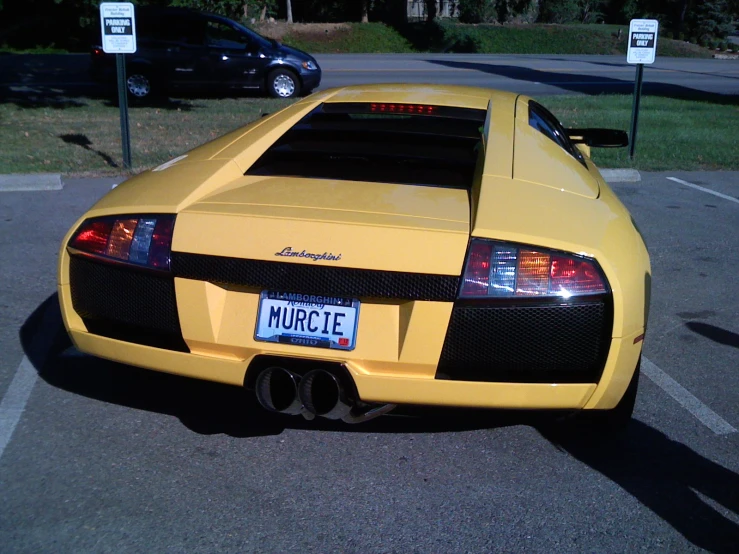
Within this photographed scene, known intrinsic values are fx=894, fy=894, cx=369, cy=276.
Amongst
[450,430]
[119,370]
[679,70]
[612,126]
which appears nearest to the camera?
[450,430]

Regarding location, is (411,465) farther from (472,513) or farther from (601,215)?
(601,215)

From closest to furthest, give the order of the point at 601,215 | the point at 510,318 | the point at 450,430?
the point at 510,318, the point at 601,215, the point at 450,430

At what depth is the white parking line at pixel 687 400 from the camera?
3999mm

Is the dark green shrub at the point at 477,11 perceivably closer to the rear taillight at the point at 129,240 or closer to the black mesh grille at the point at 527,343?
the rear taillight at the point at 129,240

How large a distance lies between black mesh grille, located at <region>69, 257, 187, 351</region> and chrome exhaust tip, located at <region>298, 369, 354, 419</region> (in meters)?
0.49

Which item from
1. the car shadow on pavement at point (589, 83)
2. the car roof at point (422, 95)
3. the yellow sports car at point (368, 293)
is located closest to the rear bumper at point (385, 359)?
the yellow sports car at point (368, 293)

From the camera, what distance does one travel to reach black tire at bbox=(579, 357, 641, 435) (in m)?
3.62

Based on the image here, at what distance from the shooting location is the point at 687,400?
430 cm

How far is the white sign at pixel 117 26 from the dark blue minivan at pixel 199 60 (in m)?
7.36

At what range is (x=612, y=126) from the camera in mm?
13859

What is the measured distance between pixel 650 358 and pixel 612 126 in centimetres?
966

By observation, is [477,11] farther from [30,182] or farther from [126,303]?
[126,303]

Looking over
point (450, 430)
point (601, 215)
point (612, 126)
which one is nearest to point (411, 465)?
point (450, 430)

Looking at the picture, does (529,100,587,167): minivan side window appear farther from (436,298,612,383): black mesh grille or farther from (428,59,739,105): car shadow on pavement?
(428,59,739,105): car shadow on pavement
